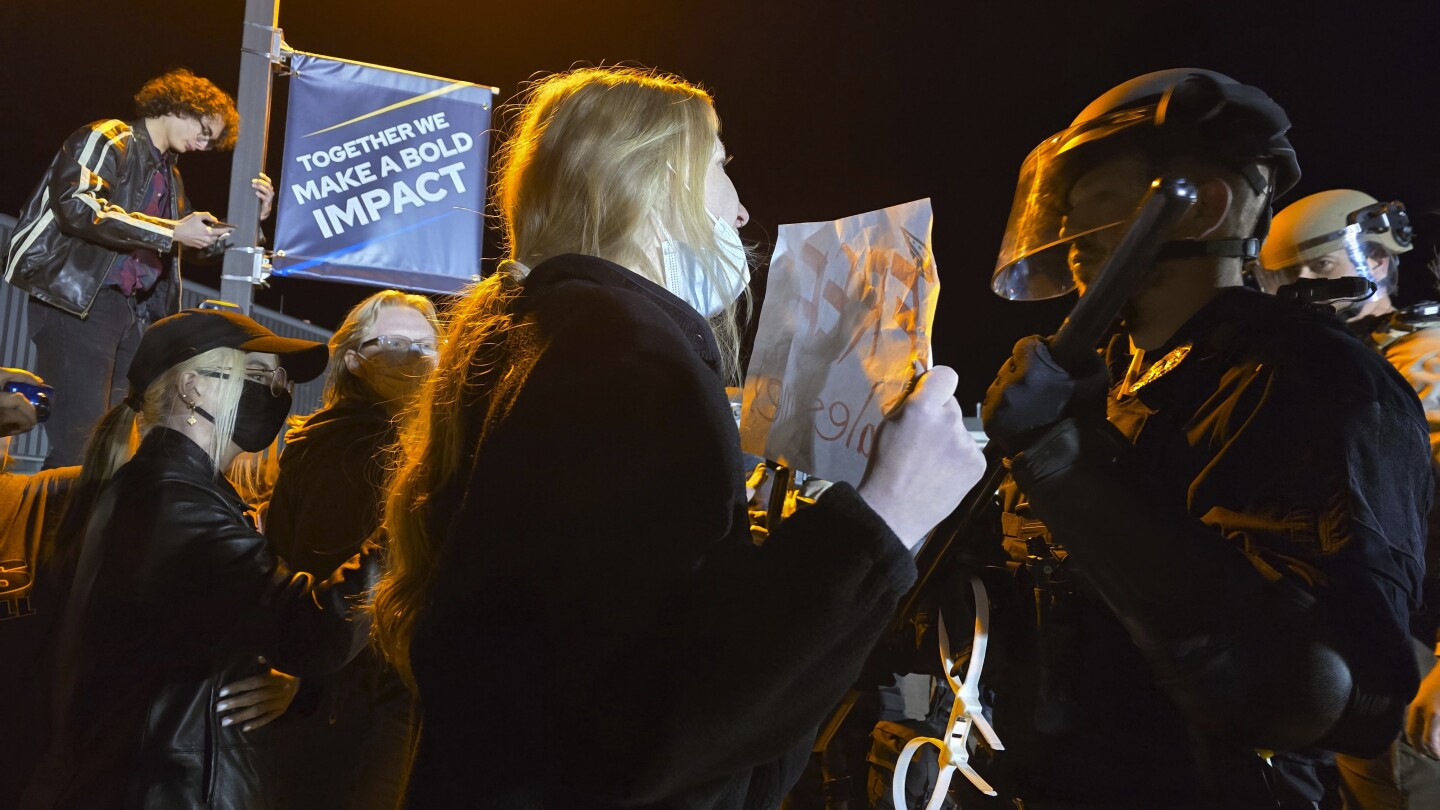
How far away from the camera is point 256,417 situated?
11.1 feet

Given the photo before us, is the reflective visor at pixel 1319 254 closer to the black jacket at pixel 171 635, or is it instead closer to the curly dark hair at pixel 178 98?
the black jacket at pixel 171 635

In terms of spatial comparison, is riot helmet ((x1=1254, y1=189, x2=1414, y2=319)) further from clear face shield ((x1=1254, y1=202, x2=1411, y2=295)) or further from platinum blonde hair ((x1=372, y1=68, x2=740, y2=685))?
platinum blonde hair ((x1=372, y1=68, x2=740, y2=685))

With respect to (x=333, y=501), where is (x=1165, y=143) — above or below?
above

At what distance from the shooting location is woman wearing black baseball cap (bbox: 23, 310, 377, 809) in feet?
8.55

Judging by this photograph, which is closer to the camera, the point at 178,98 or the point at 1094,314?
the point at 1094,314

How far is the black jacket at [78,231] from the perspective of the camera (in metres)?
4.80

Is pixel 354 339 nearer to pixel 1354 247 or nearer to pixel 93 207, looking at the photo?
pixel 93 207

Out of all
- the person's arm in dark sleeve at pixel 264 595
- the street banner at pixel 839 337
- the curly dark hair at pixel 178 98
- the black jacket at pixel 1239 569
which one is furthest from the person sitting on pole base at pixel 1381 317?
the curly dark hair at pixel 178 98

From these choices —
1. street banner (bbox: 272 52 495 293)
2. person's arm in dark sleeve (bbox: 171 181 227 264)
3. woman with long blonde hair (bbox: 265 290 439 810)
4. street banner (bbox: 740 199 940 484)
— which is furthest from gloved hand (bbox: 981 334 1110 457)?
person's arm in dark sleeve (bbox: 171 181 227 264)

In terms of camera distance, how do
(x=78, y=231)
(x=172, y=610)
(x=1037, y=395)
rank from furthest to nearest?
(x=78, y=231)
(x=172, y=610)
(x=1037, y=395)

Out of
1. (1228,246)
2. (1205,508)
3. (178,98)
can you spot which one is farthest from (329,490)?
(178,98)

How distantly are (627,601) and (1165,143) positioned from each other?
182cm

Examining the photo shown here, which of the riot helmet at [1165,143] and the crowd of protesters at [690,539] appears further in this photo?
the riot helmet at [1165,143]

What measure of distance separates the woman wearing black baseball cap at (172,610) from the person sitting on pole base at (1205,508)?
6.17ft
